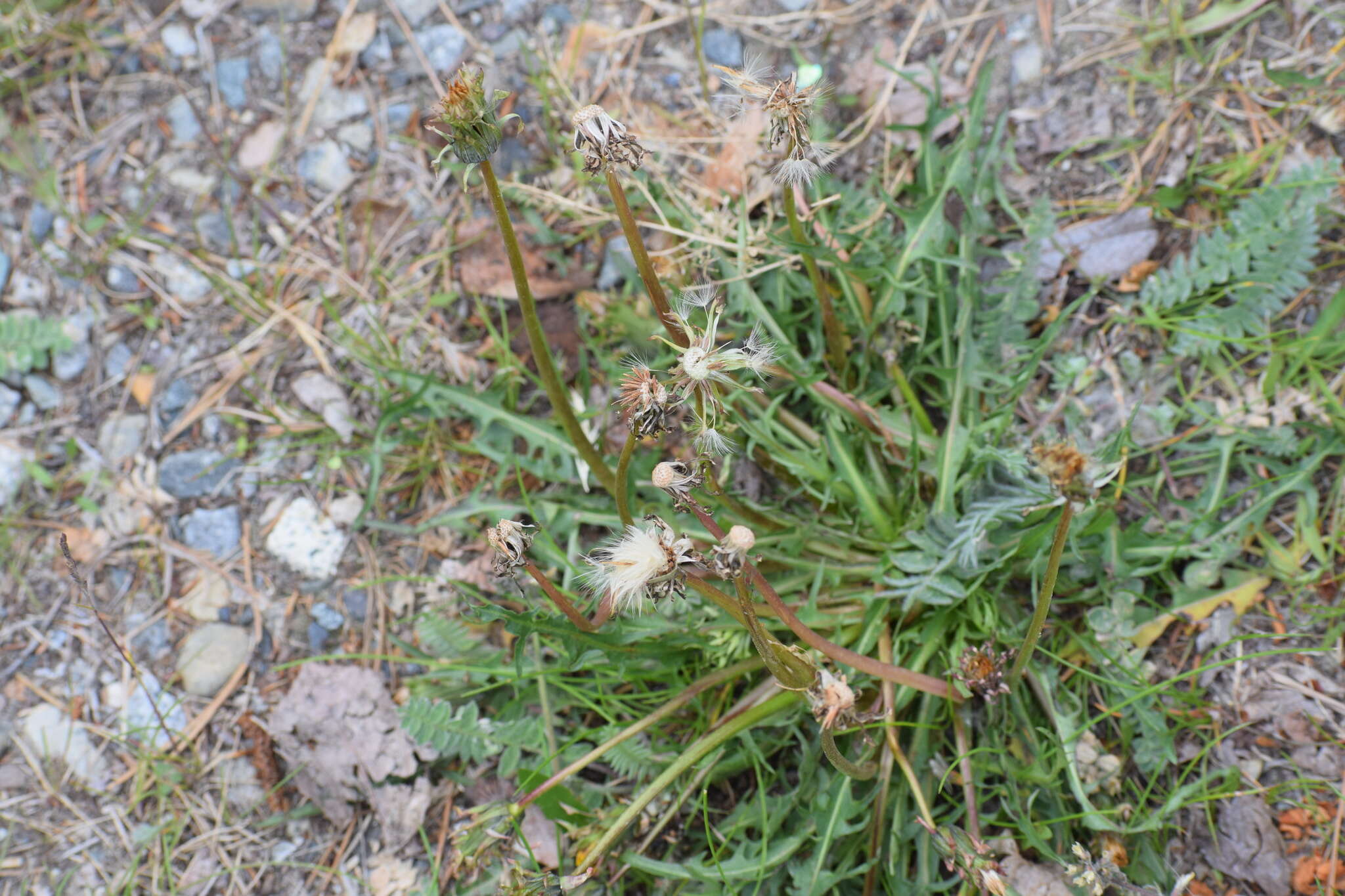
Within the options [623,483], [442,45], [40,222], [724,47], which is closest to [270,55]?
[442,45]

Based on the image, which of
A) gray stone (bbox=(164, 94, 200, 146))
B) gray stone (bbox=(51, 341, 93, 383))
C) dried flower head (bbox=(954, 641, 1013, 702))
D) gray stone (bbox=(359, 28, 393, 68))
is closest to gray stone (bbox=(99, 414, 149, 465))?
gray stone (bbox=(51, 341, 93, 383))

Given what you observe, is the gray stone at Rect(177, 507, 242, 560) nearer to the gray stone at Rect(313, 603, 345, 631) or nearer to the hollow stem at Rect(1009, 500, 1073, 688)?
the gray stone at Rect(313, 603, 345, 631)

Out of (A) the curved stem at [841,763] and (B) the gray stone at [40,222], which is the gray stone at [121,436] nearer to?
(B) the gray stone at [40,222]

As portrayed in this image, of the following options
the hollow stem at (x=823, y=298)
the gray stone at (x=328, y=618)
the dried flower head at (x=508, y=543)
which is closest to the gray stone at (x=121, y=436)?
the gray stone at (x=328, y=618)

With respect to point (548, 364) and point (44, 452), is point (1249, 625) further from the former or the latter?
point (44, 452)

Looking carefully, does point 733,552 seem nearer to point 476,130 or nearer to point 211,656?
point 476,130

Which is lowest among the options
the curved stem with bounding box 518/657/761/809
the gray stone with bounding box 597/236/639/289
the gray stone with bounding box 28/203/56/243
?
the curved stem with bounding box 518/657/761/809

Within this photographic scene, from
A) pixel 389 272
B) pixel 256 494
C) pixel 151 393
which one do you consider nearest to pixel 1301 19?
pixel 389 272
